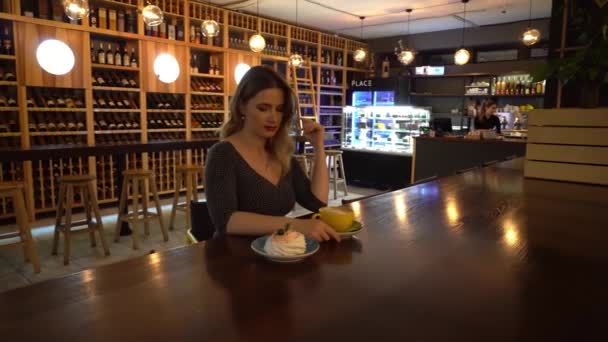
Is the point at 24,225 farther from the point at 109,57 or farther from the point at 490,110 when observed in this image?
the point at 490,110

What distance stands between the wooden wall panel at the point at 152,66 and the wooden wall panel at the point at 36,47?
0.75m

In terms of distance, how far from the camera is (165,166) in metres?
6.00

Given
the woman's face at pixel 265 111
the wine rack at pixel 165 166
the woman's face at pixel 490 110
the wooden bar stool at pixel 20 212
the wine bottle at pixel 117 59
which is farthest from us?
the woman's face at pixel 490 110

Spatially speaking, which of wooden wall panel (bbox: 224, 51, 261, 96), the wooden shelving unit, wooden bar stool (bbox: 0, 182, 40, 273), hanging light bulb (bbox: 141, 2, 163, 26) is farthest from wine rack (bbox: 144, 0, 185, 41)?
wooden bar stool (bbox: 0, 182, 40, 273)

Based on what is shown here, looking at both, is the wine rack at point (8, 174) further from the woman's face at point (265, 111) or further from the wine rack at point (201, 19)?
the woman's face at point (265, 111)

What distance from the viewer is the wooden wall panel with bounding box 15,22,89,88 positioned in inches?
181

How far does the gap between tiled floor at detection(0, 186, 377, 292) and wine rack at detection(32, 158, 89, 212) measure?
24cm

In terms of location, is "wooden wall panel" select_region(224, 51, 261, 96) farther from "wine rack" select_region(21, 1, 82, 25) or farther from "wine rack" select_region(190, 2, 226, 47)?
"wine rack" select_region(21, 1, 82, 25)

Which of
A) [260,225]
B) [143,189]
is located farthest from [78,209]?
[260,225]

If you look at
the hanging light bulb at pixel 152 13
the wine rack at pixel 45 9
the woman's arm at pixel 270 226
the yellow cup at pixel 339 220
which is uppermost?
the wine rack at pixel 45 9

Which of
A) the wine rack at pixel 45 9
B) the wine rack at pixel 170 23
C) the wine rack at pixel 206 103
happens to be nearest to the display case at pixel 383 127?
the wine rack at pixel 206 103

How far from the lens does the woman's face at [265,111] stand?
5.08 feet

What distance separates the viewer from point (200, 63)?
6.66 metres

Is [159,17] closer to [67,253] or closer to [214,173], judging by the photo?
[67,253]
